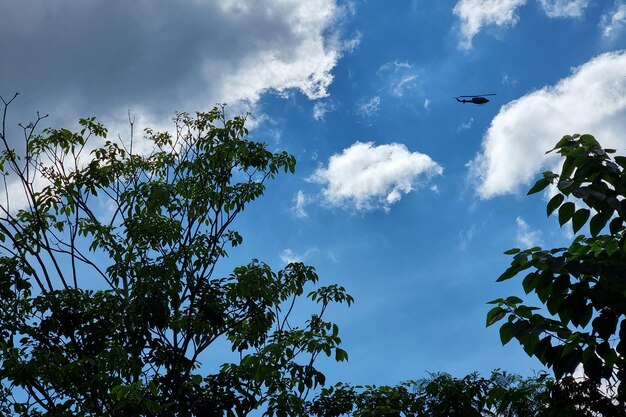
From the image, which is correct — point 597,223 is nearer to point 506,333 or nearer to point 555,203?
point 555,203

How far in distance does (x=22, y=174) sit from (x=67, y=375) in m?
3.67

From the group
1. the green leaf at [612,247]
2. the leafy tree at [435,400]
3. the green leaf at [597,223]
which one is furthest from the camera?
the leafy tree at [435,400]

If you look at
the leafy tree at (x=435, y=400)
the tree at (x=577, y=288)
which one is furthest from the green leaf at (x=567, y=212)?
the leafy tree at (x=435, y=400)

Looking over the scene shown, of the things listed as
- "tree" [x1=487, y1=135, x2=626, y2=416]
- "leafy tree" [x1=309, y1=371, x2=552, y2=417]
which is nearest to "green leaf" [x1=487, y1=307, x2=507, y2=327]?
"tree" [x1=487, y1=135, x2=626, y2=416]

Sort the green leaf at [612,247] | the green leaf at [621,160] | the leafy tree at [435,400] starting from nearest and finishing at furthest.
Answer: the green leaf at [621,160] → the green leaf at [612,247] → the leafy tree at [435,400]

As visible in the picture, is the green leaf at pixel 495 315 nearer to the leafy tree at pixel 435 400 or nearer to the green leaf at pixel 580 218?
the green leaf at pixel 580 218

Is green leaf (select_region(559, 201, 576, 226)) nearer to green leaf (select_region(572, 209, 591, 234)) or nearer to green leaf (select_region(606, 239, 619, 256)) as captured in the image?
green leaf (select_region(572, 209, 591, 234))

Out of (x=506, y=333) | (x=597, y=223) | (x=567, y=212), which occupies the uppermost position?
(x=567, y=212)

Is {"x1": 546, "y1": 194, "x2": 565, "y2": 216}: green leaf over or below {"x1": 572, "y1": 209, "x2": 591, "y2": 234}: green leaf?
over

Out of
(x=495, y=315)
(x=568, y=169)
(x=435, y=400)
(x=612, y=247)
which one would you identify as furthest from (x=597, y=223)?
(x=435, y=400)

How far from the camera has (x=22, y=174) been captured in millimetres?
9711

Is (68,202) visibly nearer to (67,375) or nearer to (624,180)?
(67,375)

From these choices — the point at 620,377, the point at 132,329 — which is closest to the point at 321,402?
the point at 132,329

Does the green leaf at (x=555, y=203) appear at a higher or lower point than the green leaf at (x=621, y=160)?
lower
